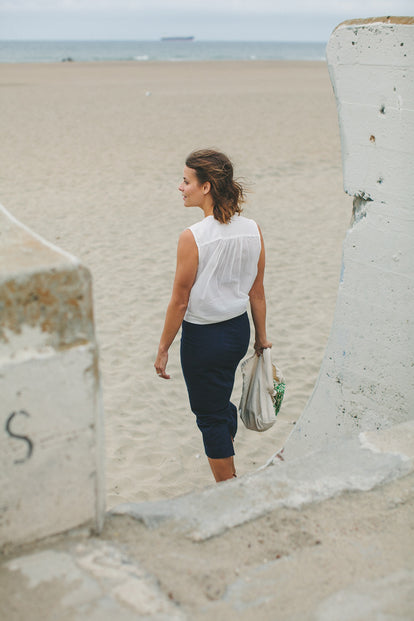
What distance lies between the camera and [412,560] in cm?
187

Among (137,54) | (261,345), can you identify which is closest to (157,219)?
(261,345)

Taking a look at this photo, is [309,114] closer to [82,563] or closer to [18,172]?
[18,172]

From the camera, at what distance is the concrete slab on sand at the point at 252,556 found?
1.62 metres

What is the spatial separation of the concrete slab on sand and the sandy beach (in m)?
1.57

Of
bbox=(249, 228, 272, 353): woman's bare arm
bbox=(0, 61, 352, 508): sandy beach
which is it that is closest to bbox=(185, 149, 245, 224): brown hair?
bbox=(249, 228, 272, 353): woman's bare arm

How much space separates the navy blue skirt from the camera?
289cm

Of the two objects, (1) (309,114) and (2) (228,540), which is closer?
(2) (228,540)

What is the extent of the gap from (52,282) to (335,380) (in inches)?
77.1

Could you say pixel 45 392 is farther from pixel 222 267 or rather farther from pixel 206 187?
pixel 206 187

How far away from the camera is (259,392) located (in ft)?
10.6

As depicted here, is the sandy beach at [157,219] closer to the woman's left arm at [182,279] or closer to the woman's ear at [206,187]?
the woman's left arm at [182,279]

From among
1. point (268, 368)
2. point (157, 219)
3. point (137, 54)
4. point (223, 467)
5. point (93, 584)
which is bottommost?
point (137, 54)

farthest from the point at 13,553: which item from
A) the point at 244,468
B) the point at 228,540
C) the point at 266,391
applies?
the point at 244,468

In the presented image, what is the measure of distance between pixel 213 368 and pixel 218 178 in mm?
886
